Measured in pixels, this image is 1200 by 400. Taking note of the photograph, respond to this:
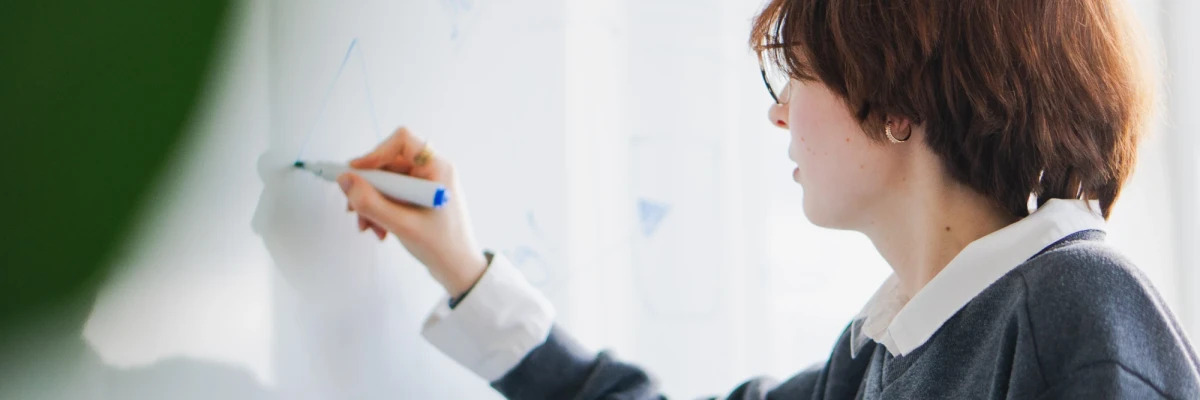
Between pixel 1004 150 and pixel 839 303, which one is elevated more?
pixel 1004 150

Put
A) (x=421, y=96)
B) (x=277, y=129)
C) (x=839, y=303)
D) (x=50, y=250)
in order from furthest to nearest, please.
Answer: (x=839, y=303), (x=421, y=96), (x=277, y=129), (x=50, y=250)

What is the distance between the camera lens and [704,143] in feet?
3.22

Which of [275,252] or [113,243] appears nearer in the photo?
[113,243]

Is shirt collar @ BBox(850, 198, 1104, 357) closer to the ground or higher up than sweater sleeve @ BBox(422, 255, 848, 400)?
higher up

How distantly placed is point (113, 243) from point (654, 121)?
538mm

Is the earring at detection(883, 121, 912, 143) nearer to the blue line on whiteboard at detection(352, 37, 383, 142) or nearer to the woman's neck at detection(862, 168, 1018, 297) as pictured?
the woman's neck at detection(862, 168, 1018, 297)

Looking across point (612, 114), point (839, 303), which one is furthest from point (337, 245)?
point (839, 303)

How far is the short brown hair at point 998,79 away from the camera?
653 mm

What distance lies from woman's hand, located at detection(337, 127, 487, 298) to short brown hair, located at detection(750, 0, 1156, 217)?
0.94ft

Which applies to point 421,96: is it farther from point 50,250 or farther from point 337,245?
point 50,250

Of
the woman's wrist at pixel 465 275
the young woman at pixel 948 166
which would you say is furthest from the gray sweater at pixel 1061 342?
the woman's wrist at pixel 465 275

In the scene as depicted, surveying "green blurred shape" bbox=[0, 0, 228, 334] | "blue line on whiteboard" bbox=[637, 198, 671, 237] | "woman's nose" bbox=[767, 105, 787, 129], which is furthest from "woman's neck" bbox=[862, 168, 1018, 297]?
"green blurred shape" bbox=[0, 0, 228, 334]

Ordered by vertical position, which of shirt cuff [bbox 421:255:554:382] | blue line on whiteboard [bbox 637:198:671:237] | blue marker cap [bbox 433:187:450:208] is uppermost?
blue marker cap [bbox 433:187:450:208]

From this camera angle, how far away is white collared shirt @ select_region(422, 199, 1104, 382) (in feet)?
2.14
